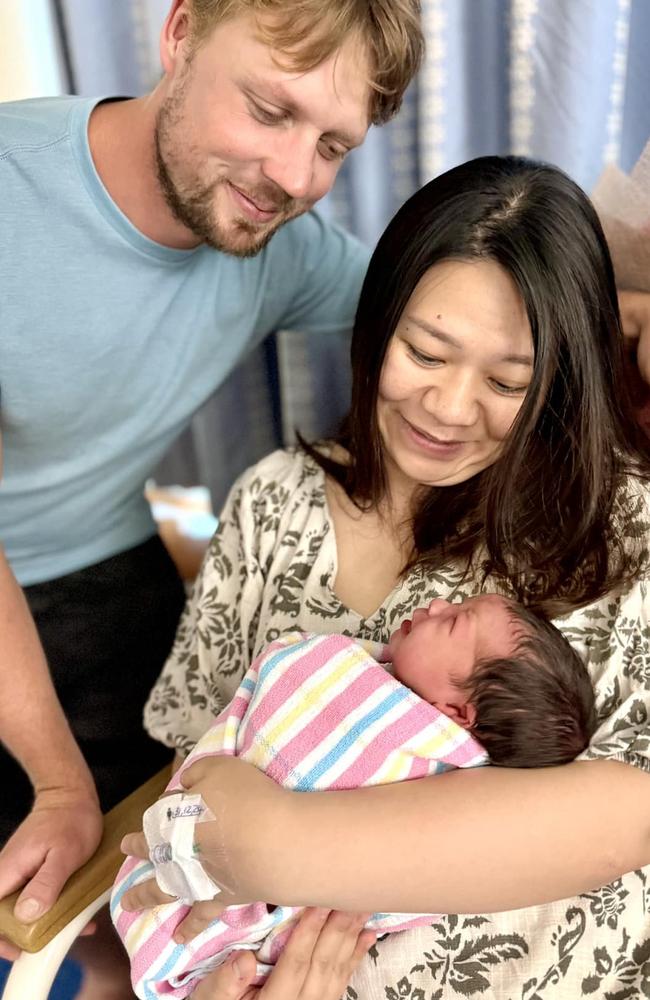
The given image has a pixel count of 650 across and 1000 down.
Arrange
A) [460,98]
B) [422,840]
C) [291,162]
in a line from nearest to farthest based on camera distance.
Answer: [422,840], [291,162], [460,98]

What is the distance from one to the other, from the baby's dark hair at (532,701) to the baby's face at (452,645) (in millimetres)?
12

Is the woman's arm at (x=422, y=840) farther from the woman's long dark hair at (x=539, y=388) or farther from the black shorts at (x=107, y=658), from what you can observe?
the black shorts at (x=107, y=658)

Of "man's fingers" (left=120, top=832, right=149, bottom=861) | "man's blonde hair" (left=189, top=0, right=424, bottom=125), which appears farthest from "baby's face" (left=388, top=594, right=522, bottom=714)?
"man's blonde hair" (left=189, top=0, right=424, bottom=125)

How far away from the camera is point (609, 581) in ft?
3.93

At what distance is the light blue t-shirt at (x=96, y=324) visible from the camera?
142 centimetres

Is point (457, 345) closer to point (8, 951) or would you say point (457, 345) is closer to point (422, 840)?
point (422, 840)

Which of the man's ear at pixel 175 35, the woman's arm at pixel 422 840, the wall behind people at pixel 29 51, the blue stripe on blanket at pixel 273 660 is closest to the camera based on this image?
the woman's arm at pixel 422 840

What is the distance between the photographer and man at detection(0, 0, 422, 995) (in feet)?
4.16

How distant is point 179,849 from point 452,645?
37 centimetres

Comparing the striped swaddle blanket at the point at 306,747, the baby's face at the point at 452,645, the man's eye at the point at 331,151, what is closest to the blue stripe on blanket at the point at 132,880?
the striped swaddle blanket at the point at 306,747

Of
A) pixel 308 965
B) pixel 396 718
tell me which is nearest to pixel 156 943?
pixel 308 965

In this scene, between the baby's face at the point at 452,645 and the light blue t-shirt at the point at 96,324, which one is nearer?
the baby's face at the point at 452,645

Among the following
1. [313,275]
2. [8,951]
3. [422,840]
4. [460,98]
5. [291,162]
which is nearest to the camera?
[422,840]

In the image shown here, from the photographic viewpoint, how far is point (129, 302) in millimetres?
1500
